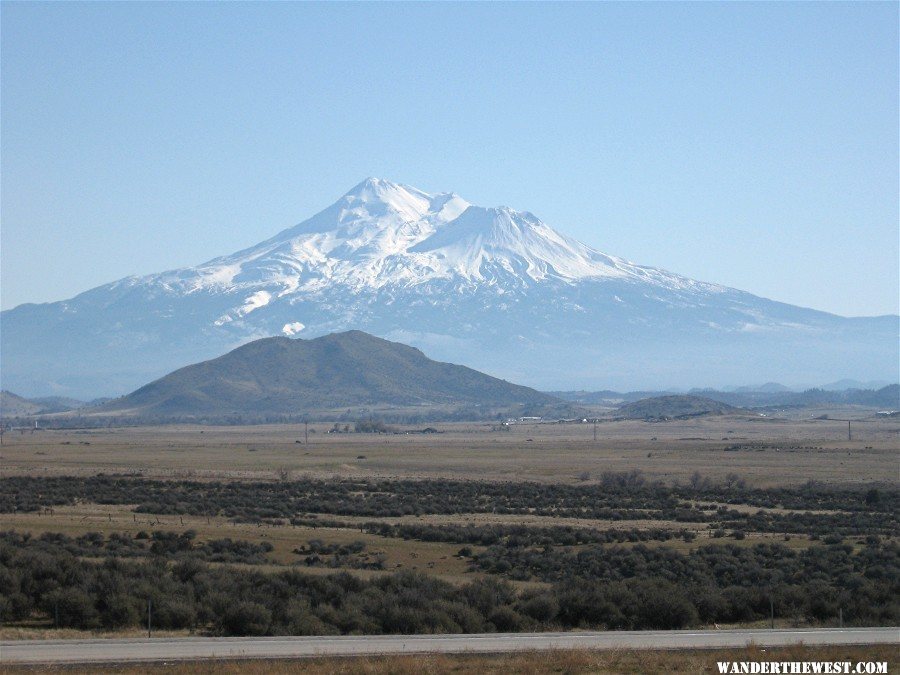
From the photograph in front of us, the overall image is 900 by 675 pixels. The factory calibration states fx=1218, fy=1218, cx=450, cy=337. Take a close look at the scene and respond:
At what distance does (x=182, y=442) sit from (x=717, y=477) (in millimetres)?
73292

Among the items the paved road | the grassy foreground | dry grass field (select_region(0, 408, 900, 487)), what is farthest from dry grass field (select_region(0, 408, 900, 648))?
the paved road

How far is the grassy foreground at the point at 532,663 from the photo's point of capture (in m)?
18.0

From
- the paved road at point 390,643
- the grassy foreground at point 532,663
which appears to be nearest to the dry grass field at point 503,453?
the paved road at point 390,643

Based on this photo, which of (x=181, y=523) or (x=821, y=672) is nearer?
(x=821, y=672)

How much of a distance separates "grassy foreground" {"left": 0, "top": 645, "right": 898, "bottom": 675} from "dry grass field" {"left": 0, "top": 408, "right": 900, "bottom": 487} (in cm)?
5142

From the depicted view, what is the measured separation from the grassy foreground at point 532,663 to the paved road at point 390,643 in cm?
68

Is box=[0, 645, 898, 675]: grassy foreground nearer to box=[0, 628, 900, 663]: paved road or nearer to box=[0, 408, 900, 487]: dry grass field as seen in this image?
box=[0, 628, 900, 663]: paved road

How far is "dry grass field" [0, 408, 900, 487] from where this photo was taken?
79438mm

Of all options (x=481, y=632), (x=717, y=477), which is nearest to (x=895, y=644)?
(x=481, y=632)

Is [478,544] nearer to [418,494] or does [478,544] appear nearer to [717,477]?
[418,494]

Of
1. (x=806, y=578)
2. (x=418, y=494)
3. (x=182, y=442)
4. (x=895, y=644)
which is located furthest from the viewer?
(x=182, y=442)

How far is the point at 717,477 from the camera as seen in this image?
7362 centimetres

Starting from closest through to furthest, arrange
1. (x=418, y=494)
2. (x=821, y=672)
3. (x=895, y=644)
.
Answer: (x=821, y=672) < (x=895, y=644) < (x=418, y=494)

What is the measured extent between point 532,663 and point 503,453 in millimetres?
85359
